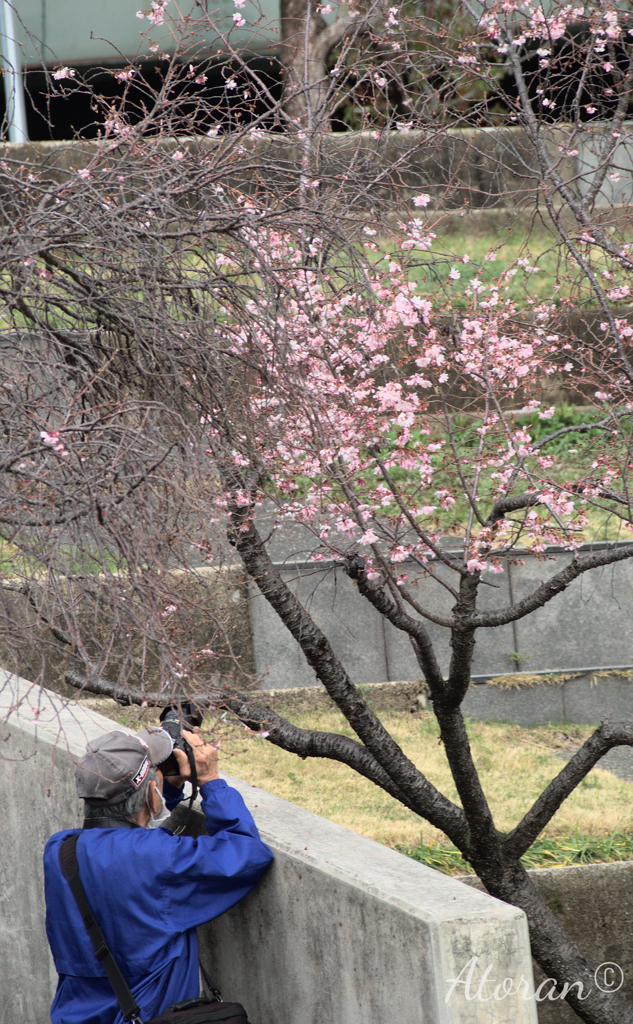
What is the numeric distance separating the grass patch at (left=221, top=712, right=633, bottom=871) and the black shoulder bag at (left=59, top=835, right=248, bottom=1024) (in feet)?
8.69

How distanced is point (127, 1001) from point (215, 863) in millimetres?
376

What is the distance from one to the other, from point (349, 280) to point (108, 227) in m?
1.05

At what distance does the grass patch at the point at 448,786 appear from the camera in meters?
5.38

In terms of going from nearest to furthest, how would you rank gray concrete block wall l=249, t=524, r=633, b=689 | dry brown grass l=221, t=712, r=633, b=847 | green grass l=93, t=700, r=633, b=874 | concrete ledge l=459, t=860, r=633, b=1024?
concrete ledge l=459, t=860, r=633, b=1024 → green grass l=93, t=700, r=633, b=874 → dry brown grass l=221, t=712, r=633, b=847 → gray concrete block wall l=249, t=524, r=633, b=689

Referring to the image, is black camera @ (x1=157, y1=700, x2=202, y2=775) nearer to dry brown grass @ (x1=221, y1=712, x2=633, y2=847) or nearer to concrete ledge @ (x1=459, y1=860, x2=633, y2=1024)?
dry brown grass @ (x1=221, y1=712, x2=633, y2=847)

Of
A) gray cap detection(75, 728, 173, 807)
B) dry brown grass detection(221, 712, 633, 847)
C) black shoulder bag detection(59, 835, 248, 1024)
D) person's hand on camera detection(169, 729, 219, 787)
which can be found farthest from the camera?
dry brown grass detection(221, 712, 633, 847)

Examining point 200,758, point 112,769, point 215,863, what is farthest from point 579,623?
point 112,769

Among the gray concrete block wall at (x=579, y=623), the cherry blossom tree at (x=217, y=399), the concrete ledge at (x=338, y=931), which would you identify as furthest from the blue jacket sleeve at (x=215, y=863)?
the gray concrete block wall at (x=579, y=623)

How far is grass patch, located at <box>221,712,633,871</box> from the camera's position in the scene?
5383mm

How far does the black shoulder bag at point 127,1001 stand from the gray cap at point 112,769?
15 centimetres

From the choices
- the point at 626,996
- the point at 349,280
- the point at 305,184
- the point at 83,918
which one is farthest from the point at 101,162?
the point at 626,996

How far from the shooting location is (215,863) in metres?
2.30

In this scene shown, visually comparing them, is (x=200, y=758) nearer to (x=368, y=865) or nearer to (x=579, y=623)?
(x=368, y=865)

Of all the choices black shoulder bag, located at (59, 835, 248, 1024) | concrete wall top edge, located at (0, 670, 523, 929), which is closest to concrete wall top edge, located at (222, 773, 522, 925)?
concrete wall top edge, located at (0, 670, 523, 929)
